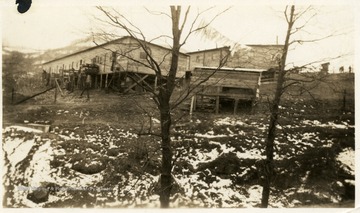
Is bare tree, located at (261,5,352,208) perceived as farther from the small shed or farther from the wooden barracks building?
the small shed

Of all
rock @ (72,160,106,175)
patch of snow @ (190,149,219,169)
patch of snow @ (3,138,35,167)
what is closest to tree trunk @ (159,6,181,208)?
patch of snow @ (190,149,219,169)

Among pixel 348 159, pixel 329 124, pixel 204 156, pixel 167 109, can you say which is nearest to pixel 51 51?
pixel 167 109

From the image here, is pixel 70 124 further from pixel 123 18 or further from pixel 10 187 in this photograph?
pixel 123 18

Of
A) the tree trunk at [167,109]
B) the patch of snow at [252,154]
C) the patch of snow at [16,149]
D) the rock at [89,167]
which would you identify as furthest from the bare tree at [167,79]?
the patch of snow at [16,149]

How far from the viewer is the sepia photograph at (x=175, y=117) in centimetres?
414

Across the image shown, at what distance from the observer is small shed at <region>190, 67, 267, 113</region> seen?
17.3ft

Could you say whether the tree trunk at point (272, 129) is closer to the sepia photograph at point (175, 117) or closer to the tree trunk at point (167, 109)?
the sepia photograph at point (175, 117)

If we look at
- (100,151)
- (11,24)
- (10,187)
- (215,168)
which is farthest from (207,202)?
(11,24)

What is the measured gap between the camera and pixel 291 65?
465cm

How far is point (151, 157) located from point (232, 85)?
2.18 meters

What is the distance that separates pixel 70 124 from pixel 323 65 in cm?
436

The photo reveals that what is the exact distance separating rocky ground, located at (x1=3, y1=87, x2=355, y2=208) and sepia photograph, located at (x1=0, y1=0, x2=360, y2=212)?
0.02 meters

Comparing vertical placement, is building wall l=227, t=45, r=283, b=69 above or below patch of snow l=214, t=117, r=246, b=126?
above

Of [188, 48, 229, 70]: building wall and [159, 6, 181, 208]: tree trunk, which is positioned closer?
[159, 6, 181, 208]: tree trunk
